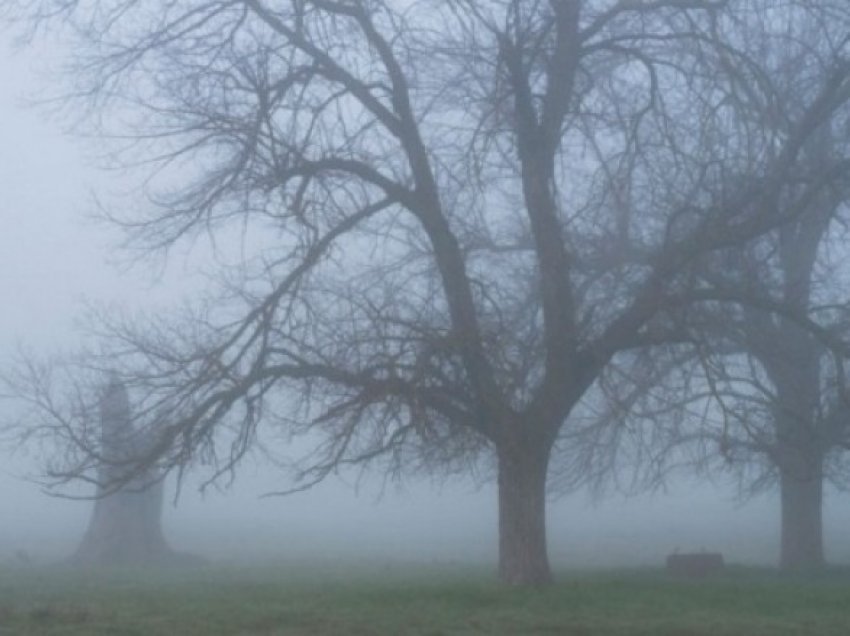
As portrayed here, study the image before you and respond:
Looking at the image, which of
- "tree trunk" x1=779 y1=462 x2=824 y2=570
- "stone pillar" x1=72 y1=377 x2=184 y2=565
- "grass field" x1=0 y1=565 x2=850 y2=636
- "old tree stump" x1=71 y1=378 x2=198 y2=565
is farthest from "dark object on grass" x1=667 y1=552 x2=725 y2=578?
"old tree stump" x1=71 y1=378 x2=198 y2=565

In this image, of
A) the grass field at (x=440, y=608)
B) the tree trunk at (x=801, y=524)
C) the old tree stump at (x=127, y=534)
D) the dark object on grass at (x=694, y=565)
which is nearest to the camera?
the grass field at (x=440, y=608)

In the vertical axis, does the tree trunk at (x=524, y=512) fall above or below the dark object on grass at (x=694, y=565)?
above

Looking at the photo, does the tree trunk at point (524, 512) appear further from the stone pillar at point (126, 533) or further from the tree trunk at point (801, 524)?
the stone pillar at point (126, 533)

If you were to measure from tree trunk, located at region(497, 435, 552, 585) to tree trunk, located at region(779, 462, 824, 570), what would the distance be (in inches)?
410

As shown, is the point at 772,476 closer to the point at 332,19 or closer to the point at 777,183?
the point at 777,183

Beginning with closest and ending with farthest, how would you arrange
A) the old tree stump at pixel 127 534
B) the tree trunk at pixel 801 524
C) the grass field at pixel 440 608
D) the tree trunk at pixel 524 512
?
the grass field at pixel 440 608 < the tree trunk at pixel 524 512 < the tree trunk at pixel 801 524 < the old tree stump at pixel 127 534

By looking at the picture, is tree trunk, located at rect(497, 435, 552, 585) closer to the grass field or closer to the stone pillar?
the grass field

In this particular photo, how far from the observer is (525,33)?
20.3 m

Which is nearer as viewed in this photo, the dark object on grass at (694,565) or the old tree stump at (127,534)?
the dark object on grass at (694,565)

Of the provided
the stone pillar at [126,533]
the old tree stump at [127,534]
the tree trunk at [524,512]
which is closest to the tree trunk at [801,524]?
the tree trunk at [524,512]

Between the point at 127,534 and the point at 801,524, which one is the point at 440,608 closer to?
the point at 801,524

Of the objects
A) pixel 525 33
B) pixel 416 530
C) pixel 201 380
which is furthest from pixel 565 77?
pixel 416 530

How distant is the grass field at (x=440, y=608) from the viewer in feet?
53.0

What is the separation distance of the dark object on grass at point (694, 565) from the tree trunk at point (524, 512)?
4.84 metres
